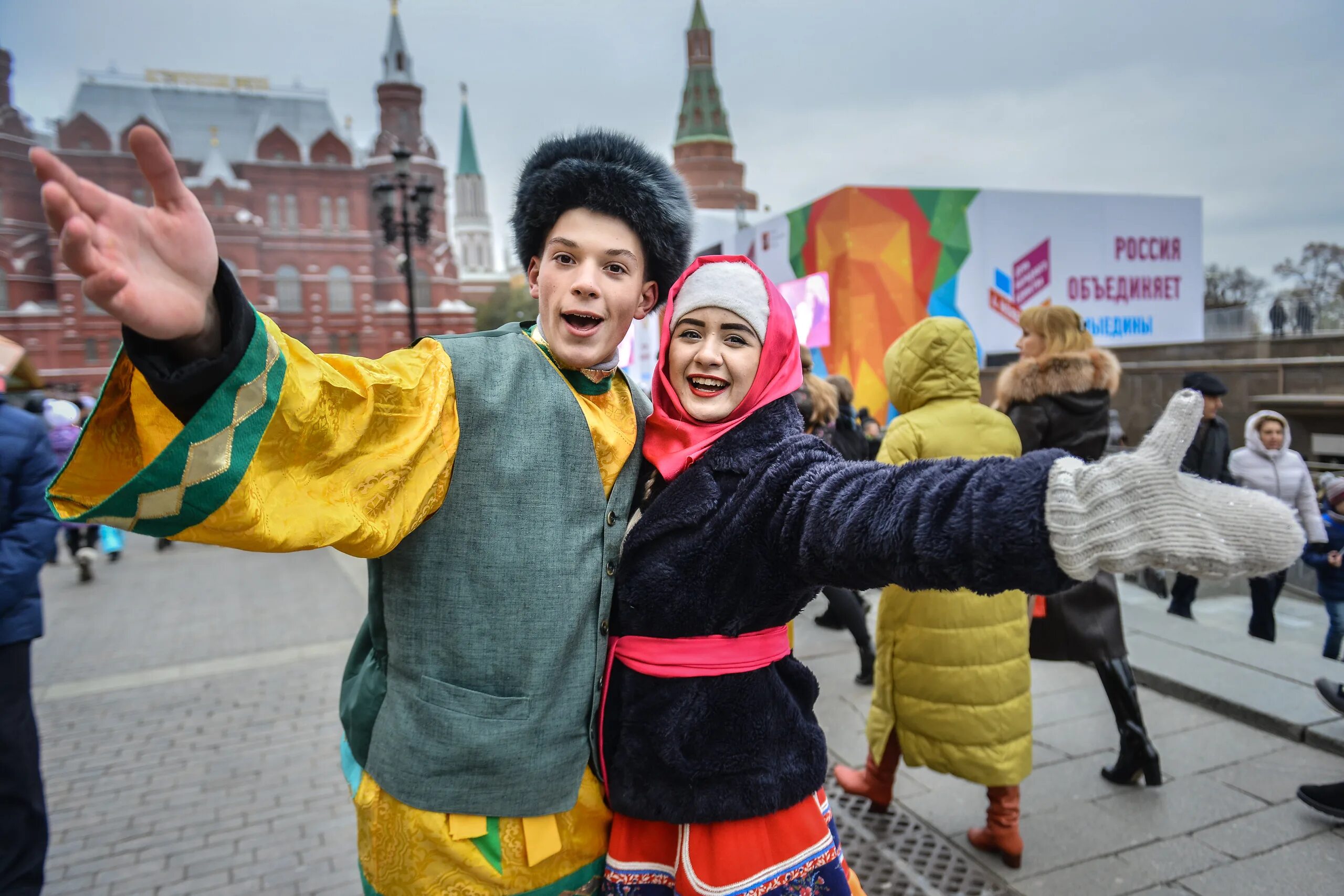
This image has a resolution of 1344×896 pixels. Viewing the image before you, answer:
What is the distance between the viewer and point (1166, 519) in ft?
3.29

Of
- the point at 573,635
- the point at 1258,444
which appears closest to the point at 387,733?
the point at 573,635

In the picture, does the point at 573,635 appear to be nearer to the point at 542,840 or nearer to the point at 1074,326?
the point at 542,840

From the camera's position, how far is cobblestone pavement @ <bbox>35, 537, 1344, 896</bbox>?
305 cm

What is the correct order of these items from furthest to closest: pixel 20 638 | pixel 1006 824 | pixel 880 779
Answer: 1. pixel 880 779
2. pixel 1006 824
3. pixel 20 638

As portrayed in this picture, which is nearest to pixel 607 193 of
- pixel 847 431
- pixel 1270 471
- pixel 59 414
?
Answer: pixel 847 431

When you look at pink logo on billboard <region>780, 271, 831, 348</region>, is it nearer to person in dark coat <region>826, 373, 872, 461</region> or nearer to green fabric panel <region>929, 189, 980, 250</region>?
green fabric panel <region>929, 189, 980, 250</region>

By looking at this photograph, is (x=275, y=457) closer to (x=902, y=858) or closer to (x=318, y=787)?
(x=902, y=858)

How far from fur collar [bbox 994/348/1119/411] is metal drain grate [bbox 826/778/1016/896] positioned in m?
1.96

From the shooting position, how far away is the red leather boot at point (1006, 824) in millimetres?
3014

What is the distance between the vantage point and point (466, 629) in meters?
1.52

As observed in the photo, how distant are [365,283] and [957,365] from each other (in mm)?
49637

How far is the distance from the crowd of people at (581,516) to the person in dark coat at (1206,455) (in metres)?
5.52

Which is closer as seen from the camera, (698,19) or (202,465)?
(202,465)

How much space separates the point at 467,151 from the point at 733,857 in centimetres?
9819
